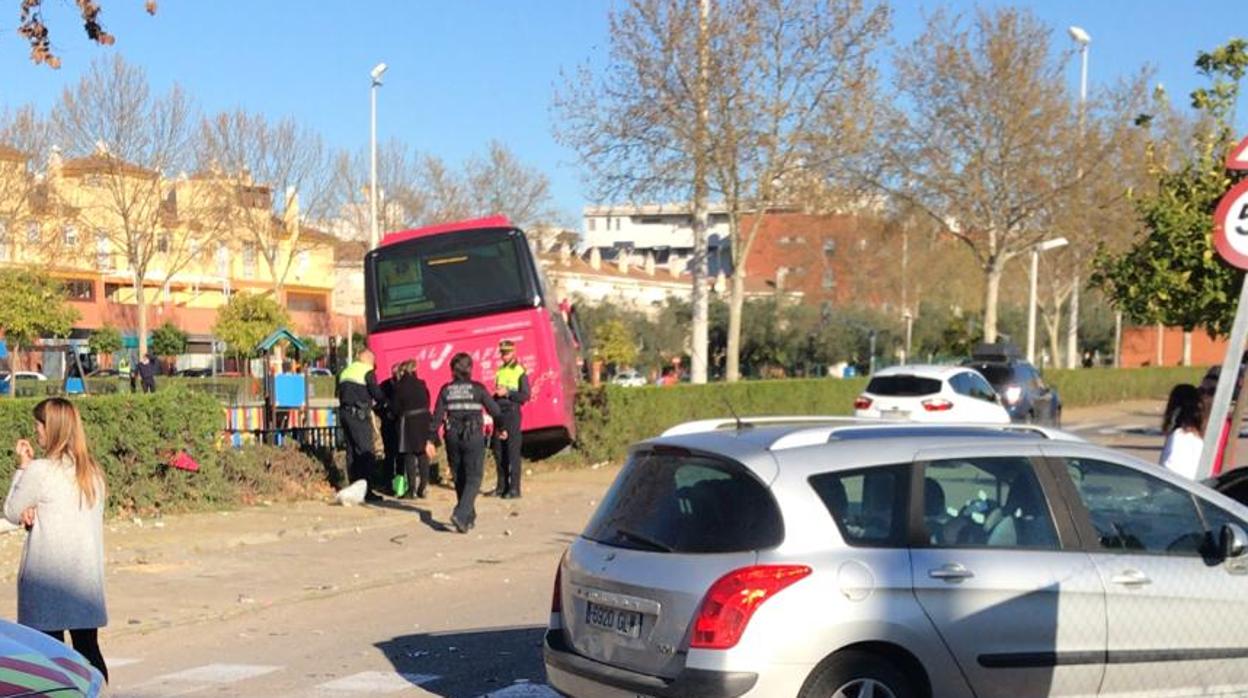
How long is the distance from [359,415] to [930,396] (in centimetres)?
1033

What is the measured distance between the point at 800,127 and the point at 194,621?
20.5 meters

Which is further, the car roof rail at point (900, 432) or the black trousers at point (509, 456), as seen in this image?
the black trousers at point (509, 456)

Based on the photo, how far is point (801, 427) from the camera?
21.5 feet

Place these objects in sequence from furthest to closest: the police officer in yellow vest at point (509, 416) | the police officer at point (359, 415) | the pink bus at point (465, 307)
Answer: the pink bus at point (465, 307) < the police officer in yellow vest at point (509, 416) < the police officer at point (359, 415)

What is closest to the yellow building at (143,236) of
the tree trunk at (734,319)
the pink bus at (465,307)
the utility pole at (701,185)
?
the tree trunk at (734,319)

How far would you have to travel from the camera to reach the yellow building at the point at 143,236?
49.4 metres

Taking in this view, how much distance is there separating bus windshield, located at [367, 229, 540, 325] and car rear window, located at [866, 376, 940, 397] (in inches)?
279

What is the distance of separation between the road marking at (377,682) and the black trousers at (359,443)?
27.6ft

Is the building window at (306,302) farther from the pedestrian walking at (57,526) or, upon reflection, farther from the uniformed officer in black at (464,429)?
the pedestrian walking at (57,526)

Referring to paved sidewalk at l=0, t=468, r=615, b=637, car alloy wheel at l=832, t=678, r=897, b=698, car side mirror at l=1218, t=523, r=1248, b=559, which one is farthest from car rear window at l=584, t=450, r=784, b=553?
paved sidewalk at l=0, t=468, r=615, b=637

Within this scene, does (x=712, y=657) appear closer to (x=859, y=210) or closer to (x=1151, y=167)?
(x=1151, y=167)

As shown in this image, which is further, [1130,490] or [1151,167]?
[1151,167]

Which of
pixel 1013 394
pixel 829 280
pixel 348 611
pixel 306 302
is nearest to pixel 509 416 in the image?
pixel 348 611

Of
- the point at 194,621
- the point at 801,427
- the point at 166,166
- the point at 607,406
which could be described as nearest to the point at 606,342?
the point at 166,166
